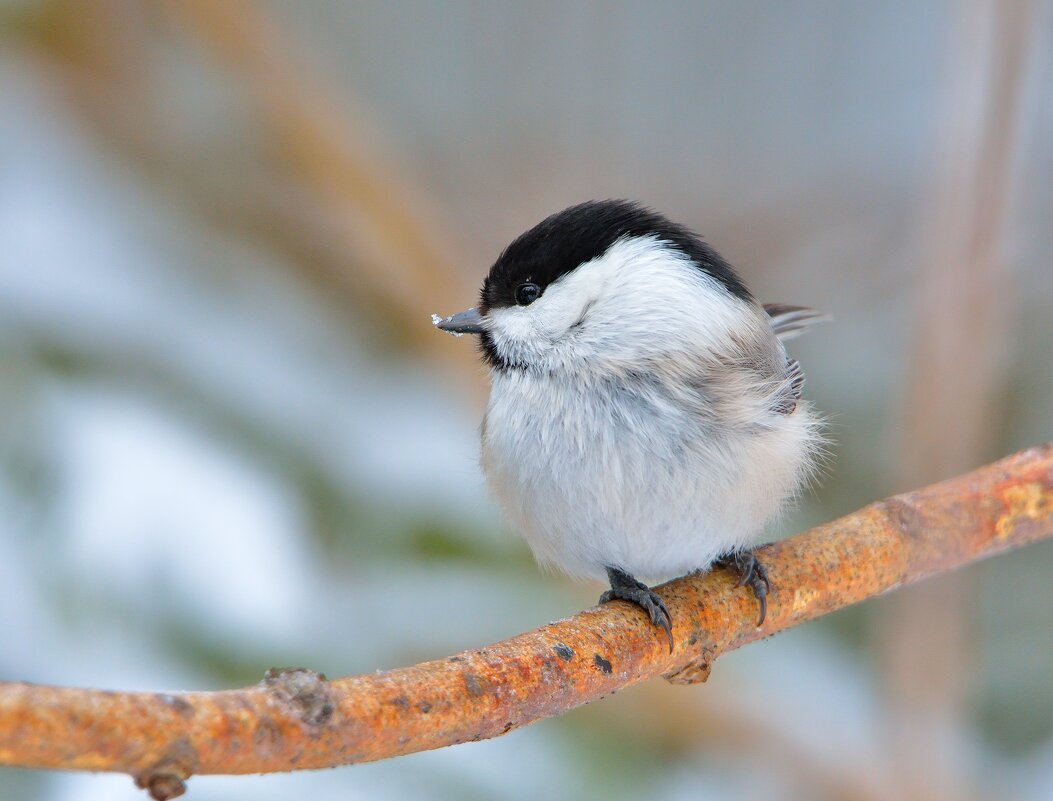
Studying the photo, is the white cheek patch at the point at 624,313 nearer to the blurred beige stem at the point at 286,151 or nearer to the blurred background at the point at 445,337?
the blurred background at the point at 445,337

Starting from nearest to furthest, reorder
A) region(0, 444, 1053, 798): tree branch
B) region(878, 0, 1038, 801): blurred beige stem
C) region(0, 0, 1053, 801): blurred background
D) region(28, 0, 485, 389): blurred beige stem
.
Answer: region(0, 444, 1053, 798): tree branch
region(0, 0, 1053, 801): blurred background
region(878, 0, 1038, 801): blurred beige stem
region(28, 0, 485, 389): blurred beige stem

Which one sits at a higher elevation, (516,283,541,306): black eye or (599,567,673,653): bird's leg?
Result: (516,283,541,306): black eye

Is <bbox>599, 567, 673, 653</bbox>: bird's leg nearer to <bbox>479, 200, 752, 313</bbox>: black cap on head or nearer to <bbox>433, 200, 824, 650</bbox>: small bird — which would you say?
<bbox>433, 200, 824, 650</bbox>: small bird

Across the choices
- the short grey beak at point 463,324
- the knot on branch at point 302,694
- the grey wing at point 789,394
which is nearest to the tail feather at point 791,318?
the grey wing at point 789,394

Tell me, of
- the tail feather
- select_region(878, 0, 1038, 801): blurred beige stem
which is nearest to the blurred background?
select_region(878, 0, 1038, 801): blurred beige stem

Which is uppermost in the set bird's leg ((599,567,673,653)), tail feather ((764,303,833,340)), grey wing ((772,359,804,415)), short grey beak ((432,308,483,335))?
tail feather ((764,303,833,340))

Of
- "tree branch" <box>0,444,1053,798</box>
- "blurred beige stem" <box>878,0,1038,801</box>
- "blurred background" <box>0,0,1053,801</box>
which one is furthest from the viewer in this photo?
"blurred beige stem" <box>878,0,1038,801</box>
